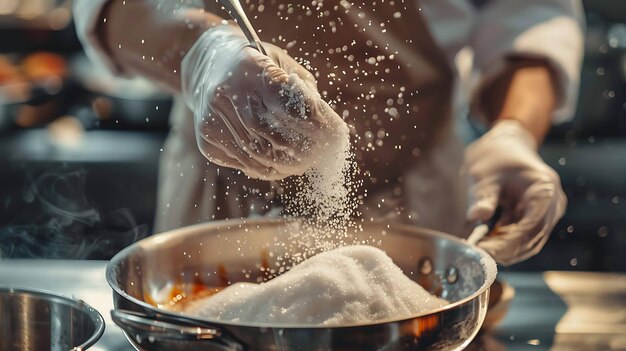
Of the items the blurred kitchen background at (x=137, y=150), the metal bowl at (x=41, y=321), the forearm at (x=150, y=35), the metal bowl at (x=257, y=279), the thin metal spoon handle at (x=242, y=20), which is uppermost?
the thin metal spoon handle at (x=242, y=20)

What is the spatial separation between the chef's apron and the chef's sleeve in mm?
120

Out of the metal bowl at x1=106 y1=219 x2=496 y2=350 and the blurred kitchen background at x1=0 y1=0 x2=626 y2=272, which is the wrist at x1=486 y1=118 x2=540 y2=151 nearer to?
the metal bowl at x1=106 y1=219 x2=496 y2=350

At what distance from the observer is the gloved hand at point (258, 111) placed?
634mm

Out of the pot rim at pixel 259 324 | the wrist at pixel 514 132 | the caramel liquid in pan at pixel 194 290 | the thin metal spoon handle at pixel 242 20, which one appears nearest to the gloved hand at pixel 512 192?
the wrist at pixel 514 132

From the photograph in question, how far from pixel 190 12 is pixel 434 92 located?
48 cm

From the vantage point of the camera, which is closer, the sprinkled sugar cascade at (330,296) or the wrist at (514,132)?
the sprinkled sugar cascade at (330,296)

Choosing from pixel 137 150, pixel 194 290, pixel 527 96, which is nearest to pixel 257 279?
pixel 194 290

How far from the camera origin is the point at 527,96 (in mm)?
1201

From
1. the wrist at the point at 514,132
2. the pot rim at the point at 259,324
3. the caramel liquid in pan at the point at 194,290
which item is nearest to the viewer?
the pot rim at the point at 259,324

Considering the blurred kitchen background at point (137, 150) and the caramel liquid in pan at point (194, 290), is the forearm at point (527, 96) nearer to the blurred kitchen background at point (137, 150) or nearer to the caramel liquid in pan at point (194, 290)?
the caramel liquid in pan at point (194, 290)

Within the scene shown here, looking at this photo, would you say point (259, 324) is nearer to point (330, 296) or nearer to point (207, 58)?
point (330, 296)

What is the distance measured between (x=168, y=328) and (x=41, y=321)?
245 mm

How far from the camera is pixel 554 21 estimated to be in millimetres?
1243

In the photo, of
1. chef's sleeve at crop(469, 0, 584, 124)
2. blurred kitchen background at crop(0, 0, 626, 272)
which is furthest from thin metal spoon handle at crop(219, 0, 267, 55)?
blurred kitchen background at crop(0, 0, 626, 272)
